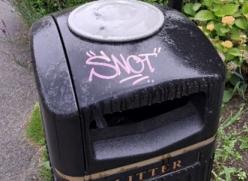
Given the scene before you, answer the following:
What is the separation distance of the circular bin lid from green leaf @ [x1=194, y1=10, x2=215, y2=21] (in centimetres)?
133

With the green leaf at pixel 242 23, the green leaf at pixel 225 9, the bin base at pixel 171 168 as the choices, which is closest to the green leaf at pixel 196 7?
the green leaf at pixel 225 9

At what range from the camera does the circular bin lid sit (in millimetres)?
1601

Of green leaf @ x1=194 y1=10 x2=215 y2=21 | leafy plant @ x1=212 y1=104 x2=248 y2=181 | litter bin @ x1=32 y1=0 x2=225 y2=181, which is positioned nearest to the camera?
litter bin @ x1=32 y1=0 x2=225 y2=181

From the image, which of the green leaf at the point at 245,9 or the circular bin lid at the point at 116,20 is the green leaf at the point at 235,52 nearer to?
the green leaf at the point at 245,9

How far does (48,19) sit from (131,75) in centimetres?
51

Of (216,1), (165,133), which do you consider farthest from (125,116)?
(216,1)

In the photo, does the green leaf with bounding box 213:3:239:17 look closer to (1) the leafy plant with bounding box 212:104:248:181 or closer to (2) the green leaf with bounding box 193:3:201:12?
(2) the green leaf with bounding box 193:3:201:12

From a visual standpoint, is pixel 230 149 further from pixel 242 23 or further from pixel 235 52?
pixel 242 23

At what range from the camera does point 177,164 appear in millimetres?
1750

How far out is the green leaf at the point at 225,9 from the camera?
3049mm

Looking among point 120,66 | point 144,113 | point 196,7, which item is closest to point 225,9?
point 196,7

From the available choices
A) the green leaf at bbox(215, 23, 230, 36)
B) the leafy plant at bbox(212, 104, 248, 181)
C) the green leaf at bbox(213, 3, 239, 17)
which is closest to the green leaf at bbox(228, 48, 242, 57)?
the green leaf at bbox(215, 23, 230, 36)

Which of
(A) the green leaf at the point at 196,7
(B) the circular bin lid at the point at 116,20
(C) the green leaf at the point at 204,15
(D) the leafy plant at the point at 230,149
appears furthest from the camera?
(A) the green leaf at the point at 196,7

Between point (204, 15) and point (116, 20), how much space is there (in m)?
1.58
